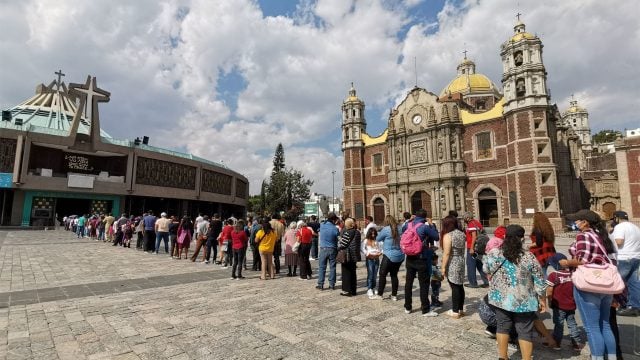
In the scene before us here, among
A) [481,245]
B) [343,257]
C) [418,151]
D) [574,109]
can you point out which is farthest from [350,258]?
[574,109]

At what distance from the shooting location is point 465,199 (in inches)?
1271

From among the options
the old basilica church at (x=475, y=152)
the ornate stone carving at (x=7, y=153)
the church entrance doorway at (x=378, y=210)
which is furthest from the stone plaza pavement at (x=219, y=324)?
the church entrance doorway at (x=378, y=210)

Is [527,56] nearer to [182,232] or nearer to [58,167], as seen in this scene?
[182,232]

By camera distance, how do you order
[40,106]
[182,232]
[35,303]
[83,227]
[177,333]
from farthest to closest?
[40,106], [83,227], [182,232], [35,303], [177,333]

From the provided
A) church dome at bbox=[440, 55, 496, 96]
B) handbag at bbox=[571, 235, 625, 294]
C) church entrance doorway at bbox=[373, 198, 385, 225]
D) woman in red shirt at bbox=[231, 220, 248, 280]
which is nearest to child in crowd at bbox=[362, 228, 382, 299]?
woman in red shirt at bbox=[231, 220, 248, 280]

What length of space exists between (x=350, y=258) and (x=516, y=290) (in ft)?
12.4

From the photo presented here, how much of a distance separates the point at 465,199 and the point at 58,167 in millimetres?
41191

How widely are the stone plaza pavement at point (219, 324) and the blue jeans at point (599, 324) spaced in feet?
1.80

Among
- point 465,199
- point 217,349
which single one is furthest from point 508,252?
point 465,199

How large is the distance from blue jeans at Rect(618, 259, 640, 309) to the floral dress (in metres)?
2.47

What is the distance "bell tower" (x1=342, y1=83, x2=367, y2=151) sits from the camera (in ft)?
139

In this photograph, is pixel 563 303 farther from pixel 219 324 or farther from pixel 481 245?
pixel 219 324

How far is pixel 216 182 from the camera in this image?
44.5m

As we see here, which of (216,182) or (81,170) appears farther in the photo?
(216,182)
